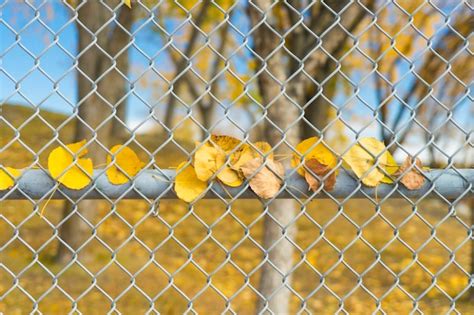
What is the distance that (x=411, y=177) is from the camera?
7.98ft

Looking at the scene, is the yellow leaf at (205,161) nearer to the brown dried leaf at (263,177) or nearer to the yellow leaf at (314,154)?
the brown dried leaf at (263,177)

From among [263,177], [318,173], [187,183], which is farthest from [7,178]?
[318,173]

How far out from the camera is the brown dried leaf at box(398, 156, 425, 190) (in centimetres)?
243

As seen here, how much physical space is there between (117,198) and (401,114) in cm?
886

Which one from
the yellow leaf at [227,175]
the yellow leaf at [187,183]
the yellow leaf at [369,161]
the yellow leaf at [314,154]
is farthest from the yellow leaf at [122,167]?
the yellow leaf at [369,161]

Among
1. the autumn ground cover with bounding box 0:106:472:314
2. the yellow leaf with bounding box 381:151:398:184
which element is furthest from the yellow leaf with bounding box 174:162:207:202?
the autumn ground cover with bounding box 0:106:472:314

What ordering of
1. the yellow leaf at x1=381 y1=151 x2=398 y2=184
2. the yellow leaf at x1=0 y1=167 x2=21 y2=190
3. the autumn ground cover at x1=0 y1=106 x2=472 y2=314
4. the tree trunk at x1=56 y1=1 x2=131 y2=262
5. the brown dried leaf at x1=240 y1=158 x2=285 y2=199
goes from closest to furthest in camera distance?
→ the yellow leaf at x1=0 y1=167 x2=21 y2=190
the brown dried leaf at x1=240 y1=158 x2=285 y2=199
the yellow leaf at x1=381 y1=151 x2=398 y2=184
the autumn ground cover at x1=0 y1=106 x2=472 y2=314
the tree trunk at x1=56 y1=1 x2=131 y2=262

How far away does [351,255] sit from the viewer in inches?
322

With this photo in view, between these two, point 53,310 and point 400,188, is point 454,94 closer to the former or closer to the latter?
point 53,310

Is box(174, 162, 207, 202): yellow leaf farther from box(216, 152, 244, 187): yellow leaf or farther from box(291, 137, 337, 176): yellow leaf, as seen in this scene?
box(291, 137, 337, 176): yellow leaf

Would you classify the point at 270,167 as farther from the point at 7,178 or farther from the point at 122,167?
the point at 7,178

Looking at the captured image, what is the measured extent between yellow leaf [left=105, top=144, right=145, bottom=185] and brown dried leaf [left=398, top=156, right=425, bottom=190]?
95 cm

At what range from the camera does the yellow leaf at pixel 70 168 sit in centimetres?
219

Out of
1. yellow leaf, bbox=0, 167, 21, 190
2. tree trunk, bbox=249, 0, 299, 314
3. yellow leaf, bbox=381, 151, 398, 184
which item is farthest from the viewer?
tree trunk, bbox=249, 0, 299, 314
